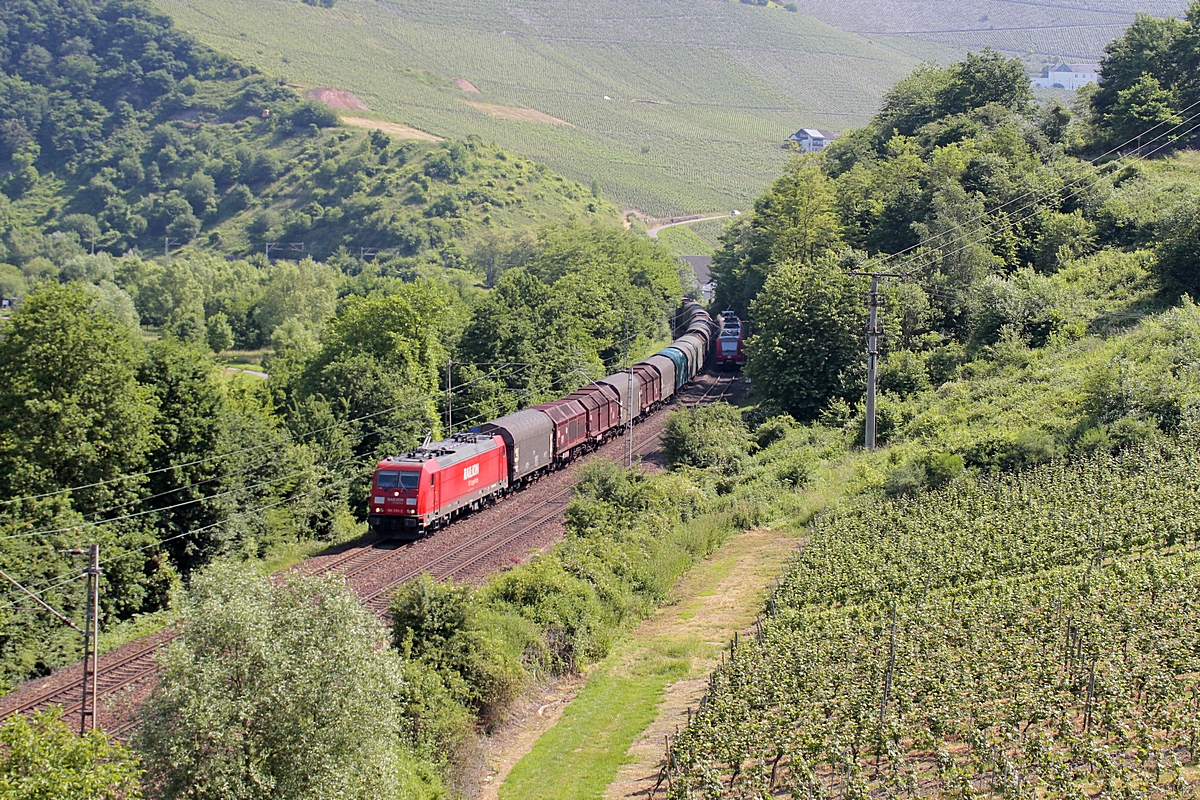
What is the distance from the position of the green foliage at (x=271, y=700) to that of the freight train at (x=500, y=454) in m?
18.4

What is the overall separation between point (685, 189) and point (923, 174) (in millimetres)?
121825

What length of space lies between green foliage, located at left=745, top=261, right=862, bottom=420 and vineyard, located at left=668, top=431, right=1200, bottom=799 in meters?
20.2

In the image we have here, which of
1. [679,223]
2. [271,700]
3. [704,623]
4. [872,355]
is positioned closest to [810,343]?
[872,355]

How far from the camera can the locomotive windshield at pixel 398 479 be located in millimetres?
37500

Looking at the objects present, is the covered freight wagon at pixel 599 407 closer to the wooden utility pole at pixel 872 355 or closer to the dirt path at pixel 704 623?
the wooden utility pole at pixel 872 355

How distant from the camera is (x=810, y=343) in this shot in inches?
2046

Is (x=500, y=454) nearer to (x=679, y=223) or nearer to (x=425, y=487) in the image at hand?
(x=425, y=487)

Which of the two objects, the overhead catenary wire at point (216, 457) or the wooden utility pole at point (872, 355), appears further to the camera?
the wooden utility pole at point (872, 355)

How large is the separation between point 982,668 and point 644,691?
8.66 m

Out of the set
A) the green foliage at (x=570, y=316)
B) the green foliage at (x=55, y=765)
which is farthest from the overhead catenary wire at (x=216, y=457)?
the green foliage at (x=55, y=765)

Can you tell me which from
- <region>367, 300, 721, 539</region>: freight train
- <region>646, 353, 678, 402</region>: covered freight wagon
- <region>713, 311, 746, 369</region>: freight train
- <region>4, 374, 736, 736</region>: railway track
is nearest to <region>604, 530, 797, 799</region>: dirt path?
<region>4, 374, 736, 736</region>: railway track

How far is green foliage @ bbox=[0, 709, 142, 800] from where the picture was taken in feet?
47.8

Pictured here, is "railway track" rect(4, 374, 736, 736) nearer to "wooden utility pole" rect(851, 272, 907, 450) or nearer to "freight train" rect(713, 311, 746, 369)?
"wooden utility pole" rect(851, 272, 907, 450)

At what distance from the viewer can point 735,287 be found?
94.2 meters
